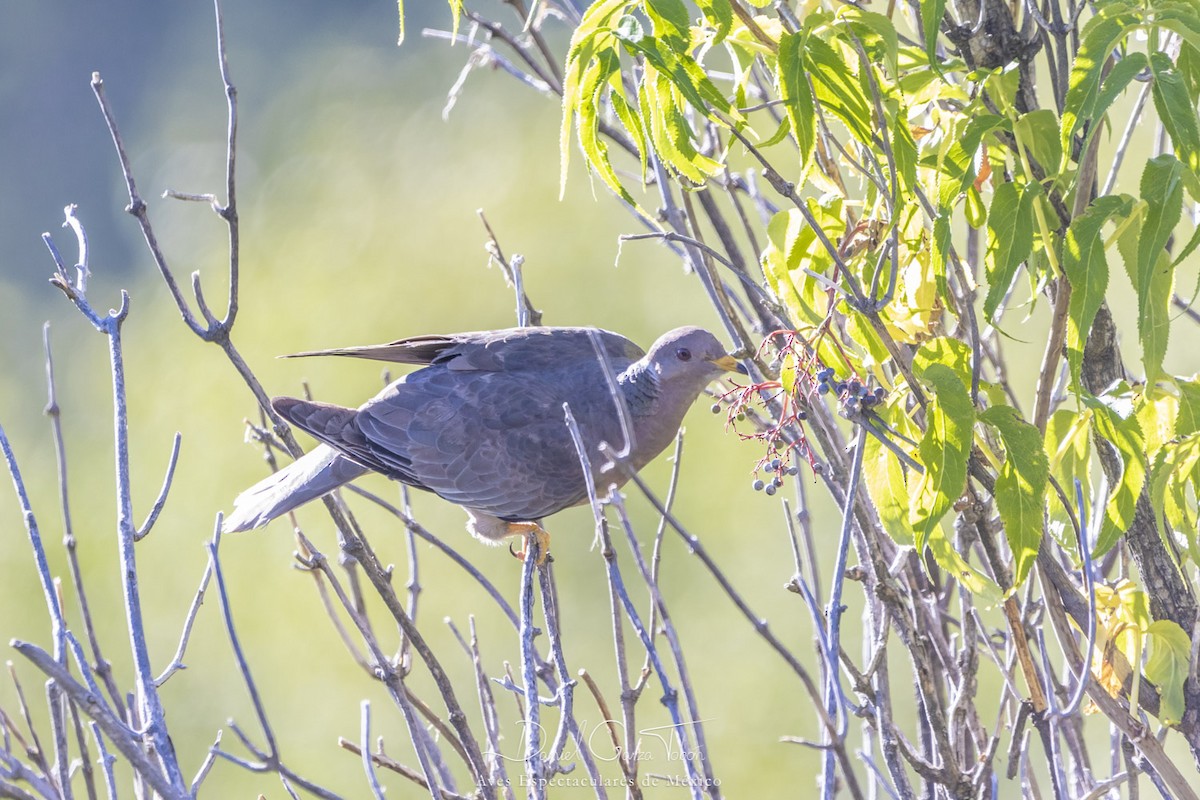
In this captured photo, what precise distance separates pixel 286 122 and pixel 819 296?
1104 centimetres

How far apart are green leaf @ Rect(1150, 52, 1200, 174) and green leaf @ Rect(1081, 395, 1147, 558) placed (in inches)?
12.9

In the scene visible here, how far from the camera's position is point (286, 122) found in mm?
11977

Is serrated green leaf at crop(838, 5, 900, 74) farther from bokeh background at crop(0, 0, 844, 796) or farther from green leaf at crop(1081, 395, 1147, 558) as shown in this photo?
bokeh background at crop(0, 0, 844, 796)

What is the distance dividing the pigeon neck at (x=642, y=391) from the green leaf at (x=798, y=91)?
1.85 meters

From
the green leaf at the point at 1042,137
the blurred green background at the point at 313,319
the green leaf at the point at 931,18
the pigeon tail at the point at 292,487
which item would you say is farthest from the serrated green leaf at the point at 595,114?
the blurred green background at the point at 313,319

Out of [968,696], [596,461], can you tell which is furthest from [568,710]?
[596,461]

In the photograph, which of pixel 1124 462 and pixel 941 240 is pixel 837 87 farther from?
pixel 1124 462

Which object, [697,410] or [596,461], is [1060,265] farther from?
[697,410]

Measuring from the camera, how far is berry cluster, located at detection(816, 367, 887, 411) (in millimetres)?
1561

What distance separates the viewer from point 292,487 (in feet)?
11.1

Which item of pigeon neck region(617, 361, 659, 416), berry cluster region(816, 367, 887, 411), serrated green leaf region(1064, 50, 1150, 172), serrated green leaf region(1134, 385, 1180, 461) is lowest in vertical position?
serrated green leaf region(1134, 385, 1180, 461)

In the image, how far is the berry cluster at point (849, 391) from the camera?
5.12ft

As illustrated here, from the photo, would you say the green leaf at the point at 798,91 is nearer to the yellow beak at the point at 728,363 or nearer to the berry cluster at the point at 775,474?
the berry cluster at the point at 775,474

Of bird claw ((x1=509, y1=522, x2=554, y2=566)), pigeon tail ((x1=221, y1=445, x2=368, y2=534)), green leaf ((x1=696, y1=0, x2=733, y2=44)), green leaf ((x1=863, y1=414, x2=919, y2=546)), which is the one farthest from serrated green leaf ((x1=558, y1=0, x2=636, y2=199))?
pigeon tail ((x1=221, y1=445, x2=368, y2=534))
